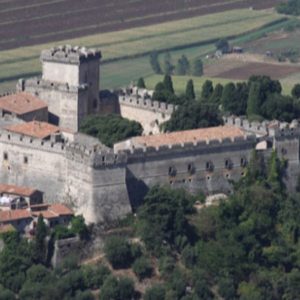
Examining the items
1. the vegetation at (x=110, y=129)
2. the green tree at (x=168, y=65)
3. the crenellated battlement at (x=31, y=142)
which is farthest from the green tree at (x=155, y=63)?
the crenellated battlement at (x=31, y=142)

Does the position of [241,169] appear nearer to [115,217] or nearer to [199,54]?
[115,217]

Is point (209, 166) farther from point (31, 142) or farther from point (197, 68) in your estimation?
point (197, 68)

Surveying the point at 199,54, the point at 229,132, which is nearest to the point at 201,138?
the point at 229,132

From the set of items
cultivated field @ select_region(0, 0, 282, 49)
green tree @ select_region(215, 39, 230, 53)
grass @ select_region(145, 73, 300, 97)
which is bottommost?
grass @ select_region(145, 73, 300, 97)

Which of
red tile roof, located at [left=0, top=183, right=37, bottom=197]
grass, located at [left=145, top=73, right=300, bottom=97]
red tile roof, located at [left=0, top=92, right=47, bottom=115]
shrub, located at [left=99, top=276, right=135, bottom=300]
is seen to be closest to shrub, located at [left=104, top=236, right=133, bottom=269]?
shrub, located at [left=99, top=276, right=135, bottom=300]

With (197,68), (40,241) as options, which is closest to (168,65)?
(197,68)

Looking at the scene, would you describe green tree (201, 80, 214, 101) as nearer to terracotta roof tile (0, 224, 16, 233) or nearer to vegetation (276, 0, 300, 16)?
terracotta roof tile (0, 224, 16, 233)
